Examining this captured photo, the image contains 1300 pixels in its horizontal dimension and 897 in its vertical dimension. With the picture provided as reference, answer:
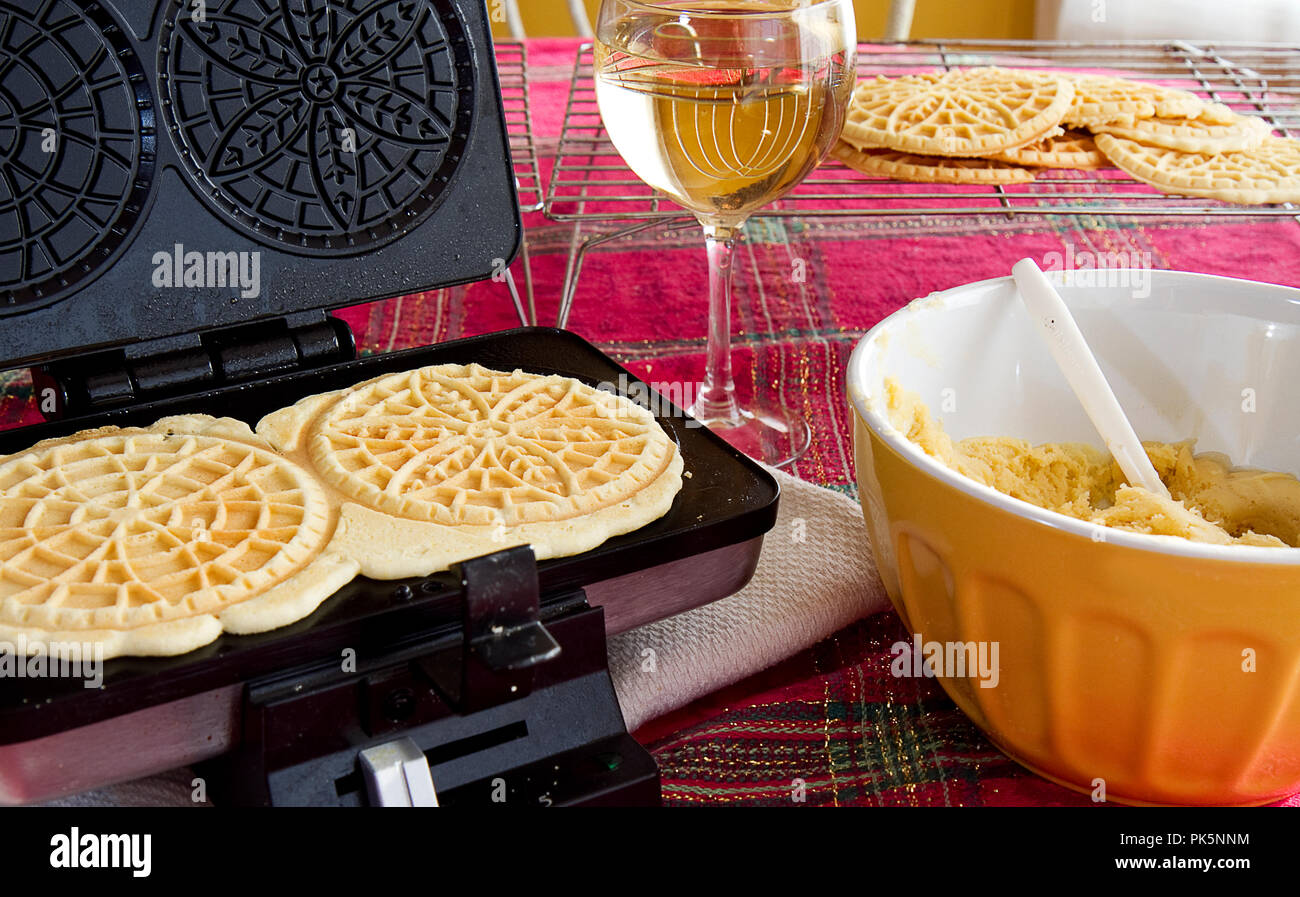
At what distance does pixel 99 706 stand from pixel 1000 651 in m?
0.47

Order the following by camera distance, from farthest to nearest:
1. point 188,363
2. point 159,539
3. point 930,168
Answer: point 930,168
point 188,363
point 159,539

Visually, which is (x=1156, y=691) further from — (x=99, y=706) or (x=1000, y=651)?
(x=99, y=706)

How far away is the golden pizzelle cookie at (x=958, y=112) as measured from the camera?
4.12 ft

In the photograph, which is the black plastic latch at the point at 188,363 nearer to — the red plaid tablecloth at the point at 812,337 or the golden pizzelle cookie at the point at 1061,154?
the red plaid tablecloth at the point at 812,337

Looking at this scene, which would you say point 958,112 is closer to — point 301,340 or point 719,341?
point 719,341

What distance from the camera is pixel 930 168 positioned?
1236 mm

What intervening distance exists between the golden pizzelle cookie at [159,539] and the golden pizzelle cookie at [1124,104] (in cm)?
98

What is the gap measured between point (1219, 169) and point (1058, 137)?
0.61ft

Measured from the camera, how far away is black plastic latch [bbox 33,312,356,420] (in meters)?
0.88

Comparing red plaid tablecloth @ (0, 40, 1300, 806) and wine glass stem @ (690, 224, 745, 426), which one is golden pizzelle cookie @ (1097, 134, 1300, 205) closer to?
red plaid tablecloth @ (0, 40, 1300, 806)
